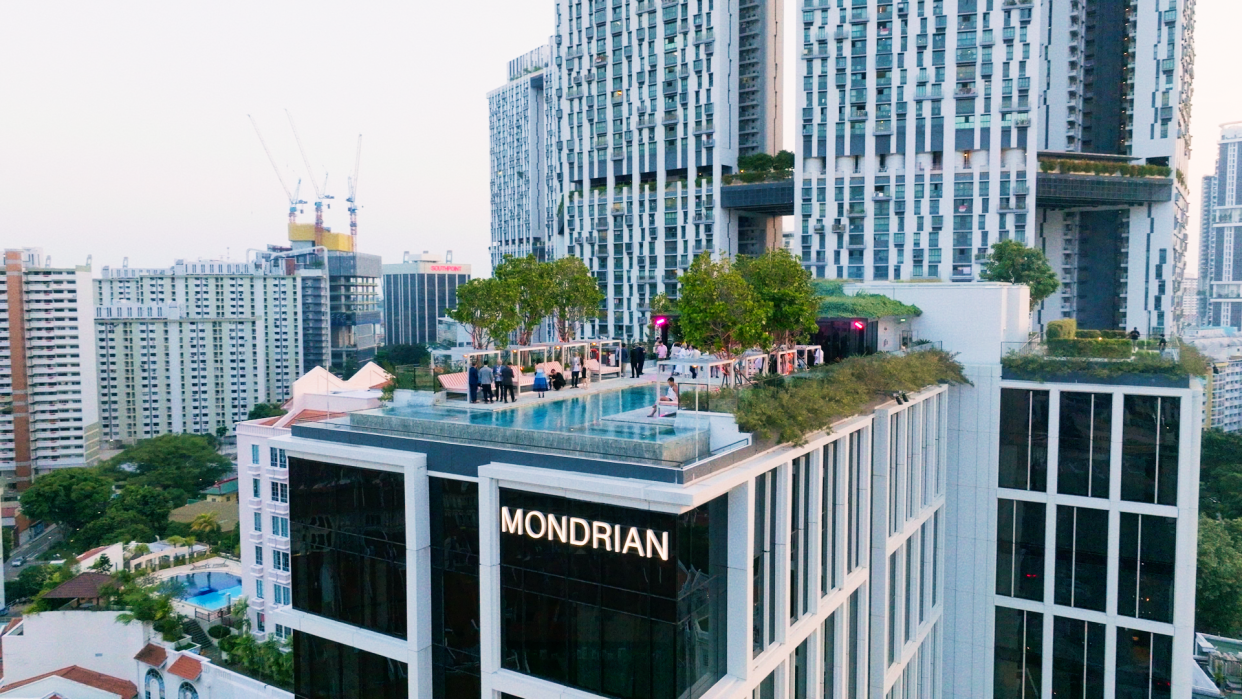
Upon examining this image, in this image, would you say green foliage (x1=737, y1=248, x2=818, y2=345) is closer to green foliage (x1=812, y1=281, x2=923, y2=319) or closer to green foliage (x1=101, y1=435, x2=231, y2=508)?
green foliage (x1=812, y1=281, x2=923, y2=319)

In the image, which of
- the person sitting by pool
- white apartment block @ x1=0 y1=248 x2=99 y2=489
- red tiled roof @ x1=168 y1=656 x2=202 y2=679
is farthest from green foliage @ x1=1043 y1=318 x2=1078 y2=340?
white apartment block @ x1=0 y1=248 x2=99 y2=489

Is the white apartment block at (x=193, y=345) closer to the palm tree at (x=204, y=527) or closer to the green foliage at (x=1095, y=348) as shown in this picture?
the palm tree at (x=204, y=527)

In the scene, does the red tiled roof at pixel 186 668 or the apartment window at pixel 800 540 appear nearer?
the apartment window at pixel 800 540

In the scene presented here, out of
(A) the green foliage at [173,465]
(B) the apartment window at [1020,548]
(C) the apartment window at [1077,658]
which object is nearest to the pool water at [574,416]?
(B) the apartment window at [1020,548]

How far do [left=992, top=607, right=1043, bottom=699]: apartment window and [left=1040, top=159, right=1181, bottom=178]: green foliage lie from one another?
54.1m

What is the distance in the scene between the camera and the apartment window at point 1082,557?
2906 centimetres

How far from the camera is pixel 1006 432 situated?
100 ft

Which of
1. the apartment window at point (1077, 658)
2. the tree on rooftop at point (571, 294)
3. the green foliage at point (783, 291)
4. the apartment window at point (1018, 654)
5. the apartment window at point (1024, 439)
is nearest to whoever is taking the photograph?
the green foliage at point (783, 291)

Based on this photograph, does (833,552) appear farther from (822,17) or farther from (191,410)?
(191,410)

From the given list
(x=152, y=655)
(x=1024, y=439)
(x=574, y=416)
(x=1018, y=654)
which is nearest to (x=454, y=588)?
(x=574, y=416)

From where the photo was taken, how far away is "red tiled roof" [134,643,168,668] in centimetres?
5202

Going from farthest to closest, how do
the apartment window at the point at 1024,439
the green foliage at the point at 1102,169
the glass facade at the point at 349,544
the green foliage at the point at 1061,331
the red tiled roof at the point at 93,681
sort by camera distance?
the green foliage at the point at 1102,169 < the red tiled roof at the point at 93,681 < the green foliage at the point at 1061,331 < the apartment window at the point at 1024,439 < the glass facade at the point at 349,544

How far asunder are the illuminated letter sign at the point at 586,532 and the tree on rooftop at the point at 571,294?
18.1m

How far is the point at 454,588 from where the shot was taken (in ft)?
58.2
